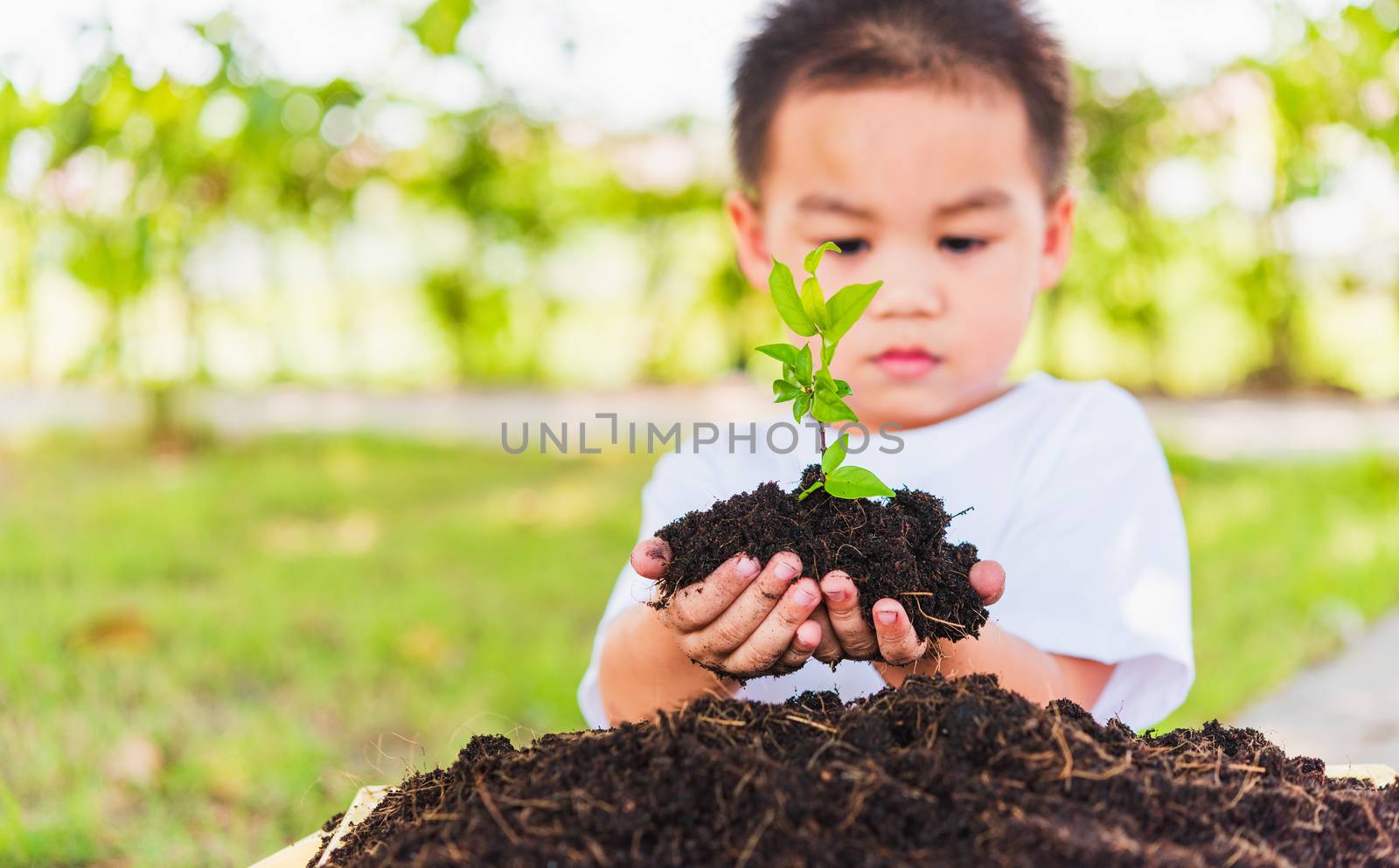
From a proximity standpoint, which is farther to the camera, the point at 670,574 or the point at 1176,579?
the point at 1176,579

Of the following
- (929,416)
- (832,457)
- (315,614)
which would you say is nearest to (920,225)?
(929,416)

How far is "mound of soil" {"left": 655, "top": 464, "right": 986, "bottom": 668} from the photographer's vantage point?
1.27m

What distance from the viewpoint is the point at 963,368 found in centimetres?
191

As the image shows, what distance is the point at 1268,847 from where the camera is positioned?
42.0 inches

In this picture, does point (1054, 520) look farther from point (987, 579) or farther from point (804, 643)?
point (804, 643)

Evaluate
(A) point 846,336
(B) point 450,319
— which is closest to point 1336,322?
(B) point 450,319

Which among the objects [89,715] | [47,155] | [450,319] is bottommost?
[89,715]

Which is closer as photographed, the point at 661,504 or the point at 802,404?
the point at 802,404

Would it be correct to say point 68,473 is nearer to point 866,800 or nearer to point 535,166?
point 535,166

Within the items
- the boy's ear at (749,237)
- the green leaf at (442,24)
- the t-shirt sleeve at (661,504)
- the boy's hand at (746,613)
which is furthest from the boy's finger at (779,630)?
the green leaf at (442,24)

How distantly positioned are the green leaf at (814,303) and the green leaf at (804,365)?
0.12ft

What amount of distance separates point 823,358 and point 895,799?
0.51 m

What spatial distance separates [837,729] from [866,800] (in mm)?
119

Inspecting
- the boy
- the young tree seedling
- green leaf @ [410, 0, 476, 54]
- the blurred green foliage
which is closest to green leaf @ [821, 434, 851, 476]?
the young tree seedling
